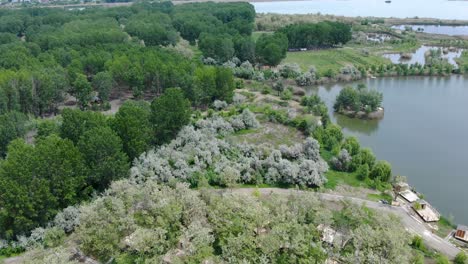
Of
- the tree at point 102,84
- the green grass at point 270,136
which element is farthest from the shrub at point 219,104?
the tree at point 102,84

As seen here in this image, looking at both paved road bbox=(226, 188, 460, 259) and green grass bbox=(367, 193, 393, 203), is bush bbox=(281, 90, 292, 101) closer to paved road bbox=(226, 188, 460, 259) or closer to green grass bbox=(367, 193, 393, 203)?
paved road bbox=(226, 188, 460, 259)

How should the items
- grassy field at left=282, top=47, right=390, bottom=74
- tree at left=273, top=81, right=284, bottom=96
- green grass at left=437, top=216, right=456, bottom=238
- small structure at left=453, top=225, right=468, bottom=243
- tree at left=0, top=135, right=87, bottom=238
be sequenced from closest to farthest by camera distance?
tree at left=0, top=135, right=87, bottom=238
small structure at left=453, top=225, right=468, bottom=243
green grass at left=437, top=216, right=456, bottom=238
tree at left=273, top=81, right=284, bottom=96
grassy field at left=282, top=47, right=390, bottom=74

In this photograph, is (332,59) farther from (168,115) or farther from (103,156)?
(103,156)

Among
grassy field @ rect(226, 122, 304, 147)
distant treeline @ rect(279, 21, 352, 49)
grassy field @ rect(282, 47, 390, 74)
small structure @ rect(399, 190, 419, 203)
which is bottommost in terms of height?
small structure @ rect(399, 190, 419, 203)

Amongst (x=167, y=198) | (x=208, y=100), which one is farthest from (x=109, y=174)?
(x=208, y=100)

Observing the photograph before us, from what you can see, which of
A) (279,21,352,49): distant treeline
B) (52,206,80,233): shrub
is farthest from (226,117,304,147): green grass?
(279,21,352,49): distant treeline

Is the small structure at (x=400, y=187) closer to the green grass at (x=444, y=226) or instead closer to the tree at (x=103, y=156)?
the green grass at (x=444, y=226)

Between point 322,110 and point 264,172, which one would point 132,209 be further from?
point 322,110
